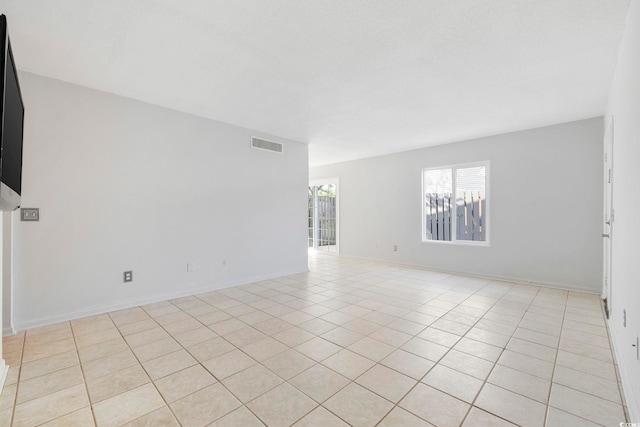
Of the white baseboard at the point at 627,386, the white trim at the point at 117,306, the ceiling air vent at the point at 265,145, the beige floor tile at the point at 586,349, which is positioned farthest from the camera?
the ceiling air vent at the point at 265,145

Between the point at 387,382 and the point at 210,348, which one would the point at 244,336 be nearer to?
the point at 210,348

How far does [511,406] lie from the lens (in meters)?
1.70

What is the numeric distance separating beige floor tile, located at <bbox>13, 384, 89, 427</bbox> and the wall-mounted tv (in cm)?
119

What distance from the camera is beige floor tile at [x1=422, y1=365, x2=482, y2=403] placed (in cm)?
181

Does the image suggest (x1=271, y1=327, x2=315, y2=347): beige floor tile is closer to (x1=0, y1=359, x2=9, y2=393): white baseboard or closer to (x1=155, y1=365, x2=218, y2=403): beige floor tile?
(x1=155, y1=365, x2=218, y2=403): beige floor tile

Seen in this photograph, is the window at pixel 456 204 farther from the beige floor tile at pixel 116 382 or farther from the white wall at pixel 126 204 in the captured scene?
the beige floor tile at pixel 116 382

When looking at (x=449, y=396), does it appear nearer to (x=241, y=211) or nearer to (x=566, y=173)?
(x=241, y=211)

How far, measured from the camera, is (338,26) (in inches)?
84.1

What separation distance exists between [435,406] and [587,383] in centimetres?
115

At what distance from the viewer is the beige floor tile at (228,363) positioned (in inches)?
81.3

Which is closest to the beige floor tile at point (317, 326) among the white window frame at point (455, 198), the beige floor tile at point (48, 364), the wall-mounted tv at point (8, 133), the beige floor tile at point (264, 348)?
the beige floor tile at point (264, 348)

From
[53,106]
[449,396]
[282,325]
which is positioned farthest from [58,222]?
[449,396]

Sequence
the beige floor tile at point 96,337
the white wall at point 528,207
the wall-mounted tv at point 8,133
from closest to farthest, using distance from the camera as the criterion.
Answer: the wall-mounted tv at point 8,133
the beige floor tile at point 96,337
the white wall at point 528,207

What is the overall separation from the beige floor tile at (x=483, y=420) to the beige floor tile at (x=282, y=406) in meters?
0.88
